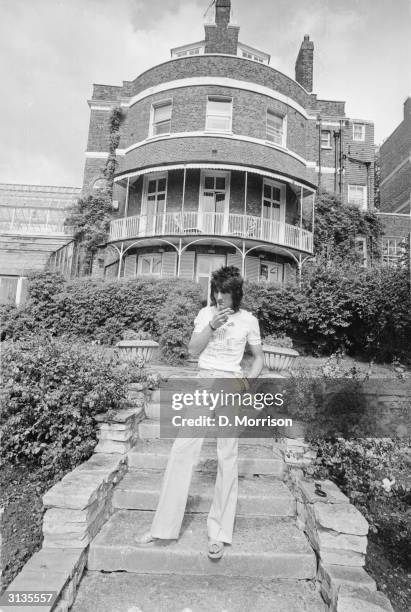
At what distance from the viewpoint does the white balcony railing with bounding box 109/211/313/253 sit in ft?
50.1

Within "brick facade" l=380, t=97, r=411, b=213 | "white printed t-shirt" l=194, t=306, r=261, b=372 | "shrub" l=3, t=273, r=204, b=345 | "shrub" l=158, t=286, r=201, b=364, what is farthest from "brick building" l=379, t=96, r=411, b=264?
"white printed t-shirt" l=194, t=306, r=261, b=372

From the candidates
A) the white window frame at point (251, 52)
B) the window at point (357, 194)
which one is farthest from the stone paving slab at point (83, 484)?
the white window frame at point (251, 52)

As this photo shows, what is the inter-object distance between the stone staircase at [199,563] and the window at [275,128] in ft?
54.7

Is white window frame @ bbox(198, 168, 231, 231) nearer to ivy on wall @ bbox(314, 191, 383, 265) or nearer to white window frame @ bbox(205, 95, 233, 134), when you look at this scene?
white window frame @ bbox(205, 95, 233, 134)

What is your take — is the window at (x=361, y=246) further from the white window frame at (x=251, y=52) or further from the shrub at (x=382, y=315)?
the white window frame at (x=251, y=52)

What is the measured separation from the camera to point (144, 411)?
465 centimetres

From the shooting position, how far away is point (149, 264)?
653 inches

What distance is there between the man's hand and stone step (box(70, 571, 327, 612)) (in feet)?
5.61

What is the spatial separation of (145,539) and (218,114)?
17.0m

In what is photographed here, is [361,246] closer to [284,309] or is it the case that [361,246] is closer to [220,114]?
[220,114]

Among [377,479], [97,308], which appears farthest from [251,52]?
[377,479]

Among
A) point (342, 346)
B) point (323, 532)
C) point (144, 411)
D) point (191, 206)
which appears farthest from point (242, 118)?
point (323, 532)

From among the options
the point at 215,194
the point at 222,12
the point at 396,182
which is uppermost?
the point at 222,12

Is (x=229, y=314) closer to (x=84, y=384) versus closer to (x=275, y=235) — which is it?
(x=84, y=384)
